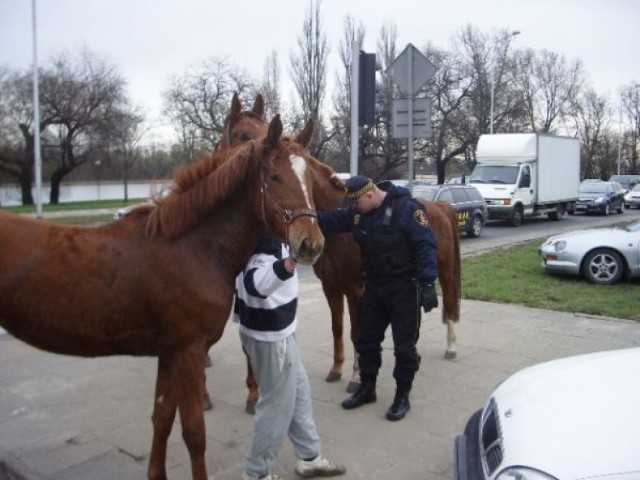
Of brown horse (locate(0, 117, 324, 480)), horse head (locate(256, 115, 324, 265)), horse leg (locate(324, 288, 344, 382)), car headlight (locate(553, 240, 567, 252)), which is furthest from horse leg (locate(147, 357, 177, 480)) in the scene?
car headlight (locate(553, 240, 567, 252))

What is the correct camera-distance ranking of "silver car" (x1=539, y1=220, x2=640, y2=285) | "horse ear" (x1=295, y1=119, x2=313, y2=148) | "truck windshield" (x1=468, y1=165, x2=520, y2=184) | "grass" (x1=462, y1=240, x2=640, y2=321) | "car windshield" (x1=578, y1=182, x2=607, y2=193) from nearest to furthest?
"horse ear" (x1=295, y1=119, x2=313, y2=148)
"grass" (x1=462, y1=240, x2=640, y2=321)
"silver car" (x1=539, y1=220, x2=640, y2=285)
"truck windshield" (x1=468, y1=165, x2=520, y2=184)
"car windshield" (x1=578, y1=182, x2=607, y2=193)

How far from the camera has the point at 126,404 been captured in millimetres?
4941

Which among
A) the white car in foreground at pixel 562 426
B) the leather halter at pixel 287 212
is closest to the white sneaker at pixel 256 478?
the white car in foreground at pixel 562 426

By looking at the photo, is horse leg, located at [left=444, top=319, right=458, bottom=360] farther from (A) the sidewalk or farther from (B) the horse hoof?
(B) the horse hoof

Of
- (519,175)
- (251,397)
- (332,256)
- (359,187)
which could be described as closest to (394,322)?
(332,256)

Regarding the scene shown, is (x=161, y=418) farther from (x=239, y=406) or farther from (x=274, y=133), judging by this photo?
(x=274, y=133)

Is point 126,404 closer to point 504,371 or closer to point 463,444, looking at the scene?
point 463,444

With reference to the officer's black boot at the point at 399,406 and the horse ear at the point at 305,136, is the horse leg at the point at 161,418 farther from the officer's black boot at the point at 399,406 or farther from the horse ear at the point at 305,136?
the officer's black boot at the point at 399,406

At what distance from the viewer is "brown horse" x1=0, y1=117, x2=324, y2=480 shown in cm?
278

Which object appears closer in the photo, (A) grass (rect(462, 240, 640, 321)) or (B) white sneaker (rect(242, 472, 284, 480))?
(B) white sneaker (rect(242, 472, 284, 480))

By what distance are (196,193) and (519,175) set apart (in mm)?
21878

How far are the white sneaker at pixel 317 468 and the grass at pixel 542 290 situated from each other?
5750 millimetres

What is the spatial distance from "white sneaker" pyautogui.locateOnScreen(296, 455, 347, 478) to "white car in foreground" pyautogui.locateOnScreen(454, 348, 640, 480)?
0.89m

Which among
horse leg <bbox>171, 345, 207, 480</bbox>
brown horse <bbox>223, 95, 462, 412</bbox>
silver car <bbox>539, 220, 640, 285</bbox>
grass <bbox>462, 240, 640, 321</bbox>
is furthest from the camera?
silver car <bbox>539, 220, 640, 285</bbox>
